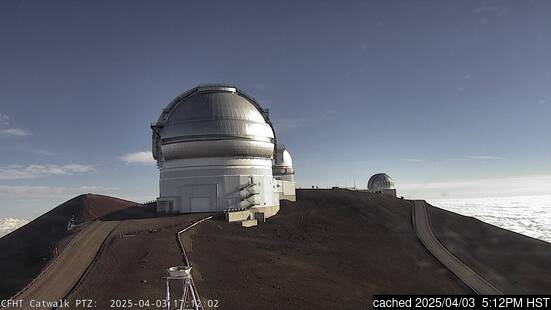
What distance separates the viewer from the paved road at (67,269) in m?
22.9

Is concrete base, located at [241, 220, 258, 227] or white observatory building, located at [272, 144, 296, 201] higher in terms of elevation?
white observatory building, located at [272, 144, 296, 201]

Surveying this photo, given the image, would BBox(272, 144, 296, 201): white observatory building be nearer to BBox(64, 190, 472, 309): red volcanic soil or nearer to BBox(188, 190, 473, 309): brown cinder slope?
BBox(188, 190, 473, 309): brown cinder slope

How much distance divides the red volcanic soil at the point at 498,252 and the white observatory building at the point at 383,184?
39338mm

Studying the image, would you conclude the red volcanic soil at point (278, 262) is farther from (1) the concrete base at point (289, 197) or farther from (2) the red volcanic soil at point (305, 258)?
(1) the concrete base at point (289, 197)

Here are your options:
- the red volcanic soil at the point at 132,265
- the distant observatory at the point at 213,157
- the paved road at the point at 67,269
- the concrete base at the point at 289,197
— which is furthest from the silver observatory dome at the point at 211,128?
the paved road at the point at 67,269

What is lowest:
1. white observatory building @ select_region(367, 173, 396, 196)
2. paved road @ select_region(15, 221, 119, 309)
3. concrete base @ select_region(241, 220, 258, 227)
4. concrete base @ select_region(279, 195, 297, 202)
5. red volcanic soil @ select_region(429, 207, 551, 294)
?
red volcanic soil @ select_region(429, 207, 551, 294)

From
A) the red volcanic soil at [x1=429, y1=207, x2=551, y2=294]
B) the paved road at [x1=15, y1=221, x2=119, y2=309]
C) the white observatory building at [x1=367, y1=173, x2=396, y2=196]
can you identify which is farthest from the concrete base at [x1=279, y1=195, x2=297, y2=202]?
the white observatory building at [x1=367, y1=173, x2=396, y2=196]

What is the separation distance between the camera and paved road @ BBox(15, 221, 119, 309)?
2289cm

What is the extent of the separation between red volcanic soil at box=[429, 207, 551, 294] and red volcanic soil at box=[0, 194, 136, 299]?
37300mm

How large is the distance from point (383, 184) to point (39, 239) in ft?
242

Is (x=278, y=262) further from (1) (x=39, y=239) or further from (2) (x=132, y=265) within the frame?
(1) (x=39, y=239)

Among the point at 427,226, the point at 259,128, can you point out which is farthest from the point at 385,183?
the point at 259,128

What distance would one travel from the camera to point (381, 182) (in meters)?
98.0

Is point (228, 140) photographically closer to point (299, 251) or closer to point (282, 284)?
point (299, 251)
